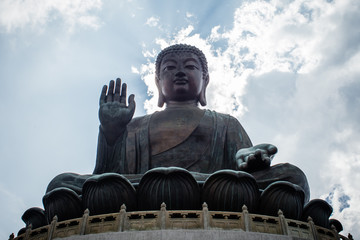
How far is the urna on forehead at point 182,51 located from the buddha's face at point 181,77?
99 millimetres

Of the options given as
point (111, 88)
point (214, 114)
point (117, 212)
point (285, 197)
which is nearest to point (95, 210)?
point (117, 212)

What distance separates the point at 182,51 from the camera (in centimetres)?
1070

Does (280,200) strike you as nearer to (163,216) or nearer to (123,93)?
(163,216)

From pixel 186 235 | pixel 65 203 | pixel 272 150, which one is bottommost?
pixel 186 235

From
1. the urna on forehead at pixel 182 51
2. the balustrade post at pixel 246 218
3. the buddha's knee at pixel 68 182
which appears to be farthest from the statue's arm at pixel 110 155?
the balustrade post at pixel 246 218

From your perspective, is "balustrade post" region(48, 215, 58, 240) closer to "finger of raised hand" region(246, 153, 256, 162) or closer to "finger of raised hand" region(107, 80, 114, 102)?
"finger of raised hand" region(246, 153, 256, 162)

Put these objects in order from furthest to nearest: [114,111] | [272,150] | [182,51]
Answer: [182,51] < [114,111] < [272,150]

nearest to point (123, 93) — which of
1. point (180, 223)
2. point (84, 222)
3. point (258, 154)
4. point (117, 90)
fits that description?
point (117, 90)

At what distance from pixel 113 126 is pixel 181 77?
79.4 inches

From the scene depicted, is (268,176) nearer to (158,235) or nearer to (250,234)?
(250,234)

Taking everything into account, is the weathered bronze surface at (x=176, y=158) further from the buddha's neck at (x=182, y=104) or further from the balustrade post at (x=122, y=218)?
the balustrade post at (x=122, y=218)

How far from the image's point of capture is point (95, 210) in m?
6.67

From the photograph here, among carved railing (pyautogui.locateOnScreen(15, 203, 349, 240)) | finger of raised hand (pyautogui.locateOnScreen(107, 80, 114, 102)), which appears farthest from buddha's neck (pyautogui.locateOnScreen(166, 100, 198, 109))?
carved railing (pyautogui.locateOnScreen(15, 203, 349, 240))

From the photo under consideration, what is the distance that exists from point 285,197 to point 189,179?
1216 millimetres
